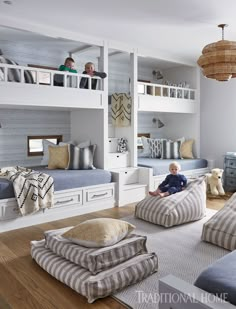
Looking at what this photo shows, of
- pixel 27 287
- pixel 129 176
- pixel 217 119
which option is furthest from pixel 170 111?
pixel 27 287

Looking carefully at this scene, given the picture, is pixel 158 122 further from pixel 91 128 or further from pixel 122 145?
pixel 91 128

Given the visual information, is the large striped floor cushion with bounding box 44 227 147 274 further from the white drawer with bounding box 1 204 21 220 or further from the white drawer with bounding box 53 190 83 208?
the white drawer with bounding box 53 190 83 208

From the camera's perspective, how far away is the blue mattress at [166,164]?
5137 millimetres

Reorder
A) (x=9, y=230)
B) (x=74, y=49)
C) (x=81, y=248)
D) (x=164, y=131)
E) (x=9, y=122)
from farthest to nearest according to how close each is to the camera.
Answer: (x=164, y=131) < (x=74, y=49) < (x=9, y=122) < (x=9, y=230) < (x=81, y=248)

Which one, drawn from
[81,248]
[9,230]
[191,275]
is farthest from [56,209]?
[191,275]

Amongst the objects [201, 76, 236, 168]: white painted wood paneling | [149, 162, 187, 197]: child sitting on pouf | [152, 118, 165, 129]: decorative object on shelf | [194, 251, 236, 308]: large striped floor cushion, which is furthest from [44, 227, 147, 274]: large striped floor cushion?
[152, 118, 165, 129]: decorative object on shelf

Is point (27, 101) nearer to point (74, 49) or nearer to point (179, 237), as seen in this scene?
point (74, 49)

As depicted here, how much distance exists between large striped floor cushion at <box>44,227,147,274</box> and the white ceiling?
239 centimetres

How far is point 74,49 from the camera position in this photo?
499cm

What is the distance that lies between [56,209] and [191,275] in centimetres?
204

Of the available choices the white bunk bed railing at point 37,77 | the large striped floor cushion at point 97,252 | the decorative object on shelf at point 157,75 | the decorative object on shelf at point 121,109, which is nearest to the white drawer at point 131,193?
the decorative object on shelf at point 121,109

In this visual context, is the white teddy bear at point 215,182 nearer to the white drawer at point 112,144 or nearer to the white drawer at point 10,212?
the white drawer at point 112,144

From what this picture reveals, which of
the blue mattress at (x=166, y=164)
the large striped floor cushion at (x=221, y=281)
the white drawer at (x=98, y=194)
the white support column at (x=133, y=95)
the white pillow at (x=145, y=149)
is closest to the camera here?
the large striped floor cushion at (x=221, y=281)

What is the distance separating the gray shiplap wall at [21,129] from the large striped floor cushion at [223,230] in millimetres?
3068
